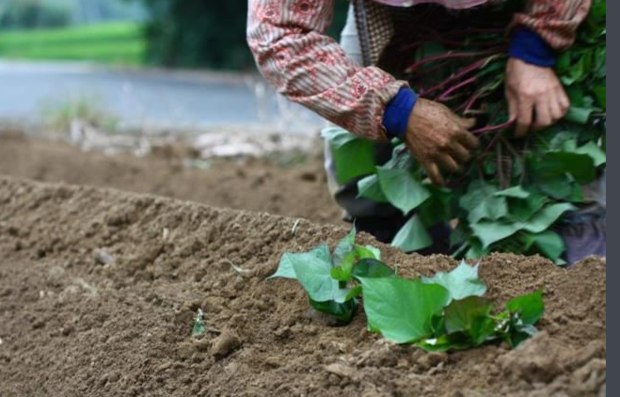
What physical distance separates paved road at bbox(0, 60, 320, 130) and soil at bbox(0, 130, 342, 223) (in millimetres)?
801

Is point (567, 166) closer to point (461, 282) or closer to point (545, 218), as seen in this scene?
point (545, 218)

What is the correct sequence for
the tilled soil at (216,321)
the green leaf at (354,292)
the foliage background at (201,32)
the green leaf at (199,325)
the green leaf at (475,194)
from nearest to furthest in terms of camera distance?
the tilled soil at (216,321) < the green leaf at (354,292) < the green leaf at (199,325) < the green leaf at (475,194) < the foliage background at (201,32)

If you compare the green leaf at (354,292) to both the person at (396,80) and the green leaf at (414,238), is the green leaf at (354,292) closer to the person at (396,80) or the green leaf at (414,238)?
the person at (396,80)

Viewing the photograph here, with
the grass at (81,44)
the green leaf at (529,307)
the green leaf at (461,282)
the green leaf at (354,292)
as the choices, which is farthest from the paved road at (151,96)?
the green leaf at (529,307)

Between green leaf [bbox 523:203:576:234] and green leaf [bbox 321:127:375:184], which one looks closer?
green leaf [bbox 523:203:576:234]

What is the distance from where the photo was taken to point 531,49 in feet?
8.56

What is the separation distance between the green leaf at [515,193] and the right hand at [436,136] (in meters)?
0.14

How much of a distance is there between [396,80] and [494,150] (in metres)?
0.39

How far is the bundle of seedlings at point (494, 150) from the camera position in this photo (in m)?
2.65

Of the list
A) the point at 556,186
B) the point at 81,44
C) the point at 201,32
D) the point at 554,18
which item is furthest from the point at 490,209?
the point at 81,44

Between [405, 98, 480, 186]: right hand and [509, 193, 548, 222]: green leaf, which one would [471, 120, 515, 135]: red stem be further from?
[509, 193, 548, 222]: green leaf

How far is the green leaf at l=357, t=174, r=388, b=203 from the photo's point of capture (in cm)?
295

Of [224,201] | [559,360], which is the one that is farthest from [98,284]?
[224,201]

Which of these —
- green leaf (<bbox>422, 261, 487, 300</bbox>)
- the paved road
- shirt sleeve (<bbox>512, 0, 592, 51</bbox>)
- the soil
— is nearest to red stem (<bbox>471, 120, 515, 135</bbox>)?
shirt sleeve (<bbox>512, 0, 592, 51</bbox>)
